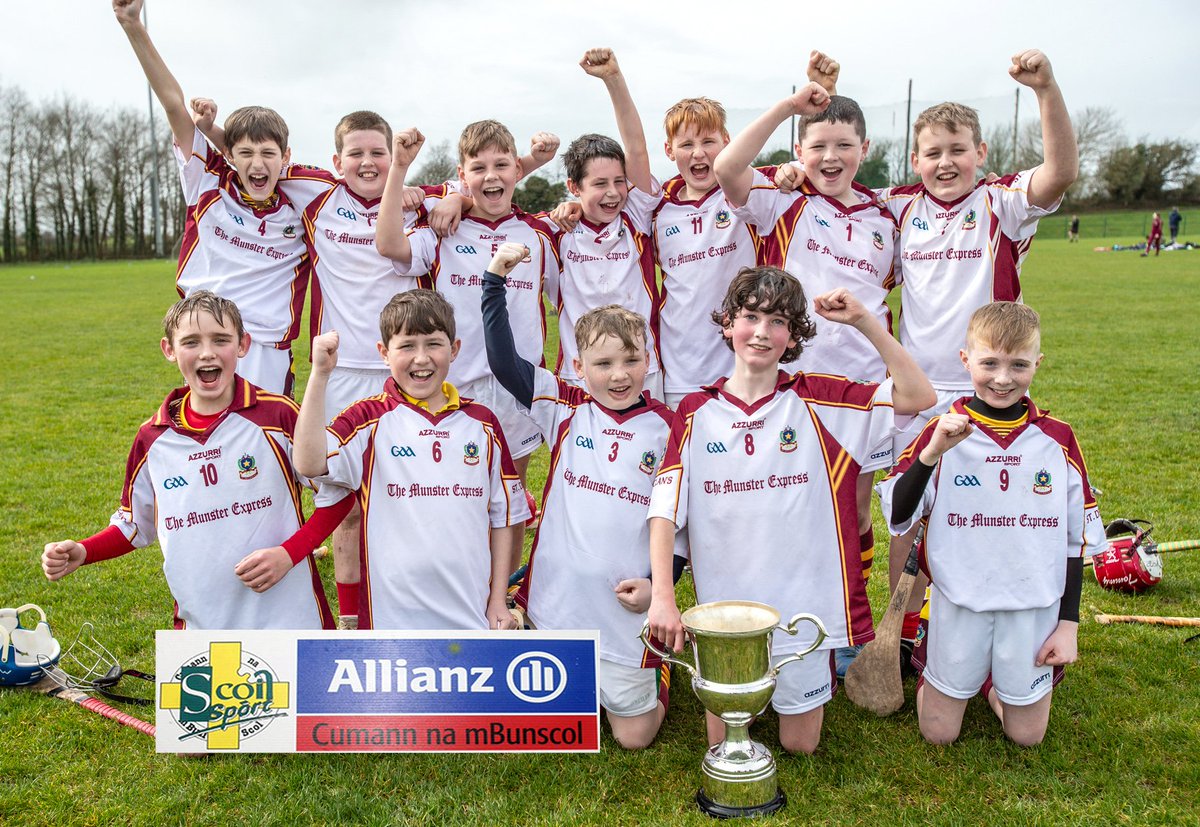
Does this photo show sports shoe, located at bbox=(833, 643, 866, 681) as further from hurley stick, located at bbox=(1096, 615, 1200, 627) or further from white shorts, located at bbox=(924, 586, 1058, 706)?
hurley stick, located at bbox=(1096, 615, 1200, 627)

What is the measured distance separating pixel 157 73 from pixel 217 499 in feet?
7.15

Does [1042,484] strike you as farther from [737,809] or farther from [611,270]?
[611,270]

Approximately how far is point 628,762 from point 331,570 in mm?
2695

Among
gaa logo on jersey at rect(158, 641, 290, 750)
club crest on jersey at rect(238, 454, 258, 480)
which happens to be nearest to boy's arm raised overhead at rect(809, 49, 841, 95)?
club crest on jersey at rect(238, 454, 258, 480)

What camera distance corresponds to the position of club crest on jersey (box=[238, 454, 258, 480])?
368 cm

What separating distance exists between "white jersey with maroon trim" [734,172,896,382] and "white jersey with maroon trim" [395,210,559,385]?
107cm

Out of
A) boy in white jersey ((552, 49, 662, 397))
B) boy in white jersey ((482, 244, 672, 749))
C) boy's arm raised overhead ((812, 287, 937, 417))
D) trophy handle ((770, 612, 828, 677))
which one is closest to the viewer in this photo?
trophy handle ((770, 612, 828, 677))

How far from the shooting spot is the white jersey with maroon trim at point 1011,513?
345 cm

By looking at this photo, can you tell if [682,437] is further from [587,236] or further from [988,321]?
[587,236]

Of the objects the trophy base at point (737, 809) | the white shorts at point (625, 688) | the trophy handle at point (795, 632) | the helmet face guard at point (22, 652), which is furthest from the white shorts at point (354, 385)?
the trophy base at point (737, 809)

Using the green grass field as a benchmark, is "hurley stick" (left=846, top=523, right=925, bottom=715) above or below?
above

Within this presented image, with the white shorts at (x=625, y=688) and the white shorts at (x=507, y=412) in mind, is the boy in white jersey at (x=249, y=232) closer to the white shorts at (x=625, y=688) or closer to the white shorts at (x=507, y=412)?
the white shorts at (x=507, y=412)

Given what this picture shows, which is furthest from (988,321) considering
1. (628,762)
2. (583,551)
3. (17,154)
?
(17,154)

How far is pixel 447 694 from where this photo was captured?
3.33m
